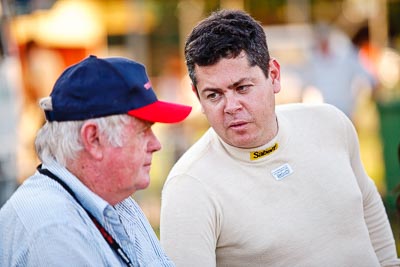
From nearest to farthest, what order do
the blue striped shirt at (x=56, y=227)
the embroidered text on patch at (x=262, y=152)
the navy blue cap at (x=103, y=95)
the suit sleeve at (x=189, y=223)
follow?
the blue striped shirt at (x=56, y=227), the navy blue cap at (x=103, y=95), the suit sleeve at (x=189, y=223), the embroidered text on patch at (x=262, y=152)

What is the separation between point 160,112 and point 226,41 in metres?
0.77

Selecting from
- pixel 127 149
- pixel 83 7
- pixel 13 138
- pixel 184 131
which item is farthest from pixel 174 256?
pixel 83 7

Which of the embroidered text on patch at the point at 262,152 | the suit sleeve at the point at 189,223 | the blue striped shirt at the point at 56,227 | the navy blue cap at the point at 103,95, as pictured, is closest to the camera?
the blue striped shirt at the point at 56,227

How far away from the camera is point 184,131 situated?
1245 centimetres

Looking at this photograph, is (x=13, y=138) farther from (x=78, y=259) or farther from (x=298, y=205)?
(x=78, y=259)

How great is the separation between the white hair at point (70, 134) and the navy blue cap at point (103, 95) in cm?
2

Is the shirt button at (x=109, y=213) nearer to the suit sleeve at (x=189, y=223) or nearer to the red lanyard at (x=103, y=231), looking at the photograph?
the red lanyard at (x=103, y=231)

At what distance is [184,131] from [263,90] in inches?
357

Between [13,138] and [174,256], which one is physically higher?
[174,256]

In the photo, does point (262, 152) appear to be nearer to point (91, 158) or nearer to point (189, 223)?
point (189, 223)

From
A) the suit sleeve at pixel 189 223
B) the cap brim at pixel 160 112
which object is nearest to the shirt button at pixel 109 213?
the cap brim at pixel 160 112

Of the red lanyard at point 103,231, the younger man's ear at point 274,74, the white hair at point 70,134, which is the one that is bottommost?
the red lanyard at point 103,231

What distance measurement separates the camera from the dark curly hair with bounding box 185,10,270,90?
331 centimetres

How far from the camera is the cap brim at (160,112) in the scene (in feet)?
8.49
